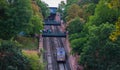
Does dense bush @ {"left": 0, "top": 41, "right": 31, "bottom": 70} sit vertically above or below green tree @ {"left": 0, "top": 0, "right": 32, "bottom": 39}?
below

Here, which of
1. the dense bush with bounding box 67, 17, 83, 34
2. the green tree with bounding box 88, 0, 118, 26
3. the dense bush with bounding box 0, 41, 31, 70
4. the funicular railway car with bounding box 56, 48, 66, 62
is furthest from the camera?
the funicular railway car with bounding box 56, 48, 66, 62

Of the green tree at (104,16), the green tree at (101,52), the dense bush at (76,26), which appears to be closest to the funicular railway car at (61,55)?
the dense bush at (76,26)

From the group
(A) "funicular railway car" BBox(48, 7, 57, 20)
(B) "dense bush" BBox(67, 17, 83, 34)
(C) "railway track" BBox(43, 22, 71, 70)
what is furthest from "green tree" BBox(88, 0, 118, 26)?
(A) "funicular railway car" BBox(48, 7, 57, 20)

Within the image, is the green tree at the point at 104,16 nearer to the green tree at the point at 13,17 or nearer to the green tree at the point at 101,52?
the green tree at the point at 101,52

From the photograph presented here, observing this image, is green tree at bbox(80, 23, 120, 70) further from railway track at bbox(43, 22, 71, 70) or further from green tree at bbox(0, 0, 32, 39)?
railway track at bbox(43, 22, 71, 70)

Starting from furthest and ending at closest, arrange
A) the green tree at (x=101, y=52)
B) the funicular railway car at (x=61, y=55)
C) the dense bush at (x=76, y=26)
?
the funicular railway car at (x=61, y=55) < the dense bush at (x=76, y=26) < the green tree at (x=101, y=52)

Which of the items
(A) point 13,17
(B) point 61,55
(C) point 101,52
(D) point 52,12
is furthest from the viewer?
(D) point 52,12

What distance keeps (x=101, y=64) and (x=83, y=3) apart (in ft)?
90.6

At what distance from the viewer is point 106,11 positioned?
144 feet

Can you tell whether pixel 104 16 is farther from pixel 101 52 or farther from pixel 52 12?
pixel 52 12

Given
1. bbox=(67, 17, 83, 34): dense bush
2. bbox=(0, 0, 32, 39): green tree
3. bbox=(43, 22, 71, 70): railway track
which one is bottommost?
bbox=(43, 22, 71, 70): railway track

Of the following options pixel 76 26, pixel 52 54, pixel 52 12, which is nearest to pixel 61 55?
pixel 52 54

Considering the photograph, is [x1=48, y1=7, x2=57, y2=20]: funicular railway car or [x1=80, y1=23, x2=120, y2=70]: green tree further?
[x1=48, y1=7, x2=57, y2=20]: funicular railway car

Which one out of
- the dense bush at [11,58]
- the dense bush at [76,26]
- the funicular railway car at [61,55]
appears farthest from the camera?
the funicular railway car at [61,55]
